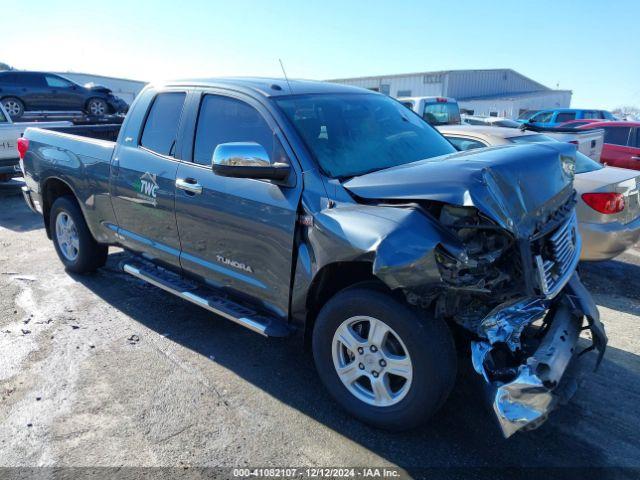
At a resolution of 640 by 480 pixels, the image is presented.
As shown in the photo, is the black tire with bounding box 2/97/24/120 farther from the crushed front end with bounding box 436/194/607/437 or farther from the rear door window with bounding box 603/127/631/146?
the crushed front end with bounding box 436/194/607/437

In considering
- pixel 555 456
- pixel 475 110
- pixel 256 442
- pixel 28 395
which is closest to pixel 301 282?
pixel 256 442

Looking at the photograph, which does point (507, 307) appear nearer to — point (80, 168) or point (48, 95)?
point (80, 168)

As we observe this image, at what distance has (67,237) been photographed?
18.3 ft

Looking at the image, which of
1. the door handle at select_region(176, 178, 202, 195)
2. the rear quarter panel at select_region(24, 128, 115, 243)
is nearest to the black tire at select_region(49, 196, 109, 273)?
the rear quarter panel at select_region(24, 128, 115, 243)

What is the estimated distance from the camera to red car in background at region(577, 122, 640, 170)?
33.1 ft

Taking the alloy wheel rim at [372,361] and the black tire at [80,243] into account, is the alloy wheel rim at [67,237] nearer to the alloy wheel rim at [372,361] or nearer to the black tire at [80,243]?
the black tire at [80,243]

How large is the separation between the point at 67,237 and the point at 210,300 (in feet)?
8.79

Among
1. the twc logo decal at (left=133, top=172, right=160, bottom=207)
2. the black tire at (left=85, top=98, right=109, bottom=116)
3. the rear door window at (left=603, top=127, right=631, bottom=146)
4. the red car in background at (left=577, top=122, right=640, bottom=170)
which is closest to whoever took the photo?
the twc logo decal at (left=133, top=172, right=160, bottom=207)

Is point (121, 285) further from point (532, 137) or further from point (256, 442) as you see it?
point (532, 137)

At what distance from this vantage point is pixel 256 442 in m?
2.94

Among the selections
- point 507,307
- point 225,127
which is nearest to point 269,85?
point 225,127

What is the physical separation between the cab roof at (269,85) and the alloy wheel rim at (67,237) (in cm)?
210

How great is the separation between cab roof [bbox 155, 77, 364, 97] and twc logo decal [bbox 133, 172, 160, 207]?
2.66 feet

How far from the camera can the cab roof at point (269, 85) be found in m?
3.66
